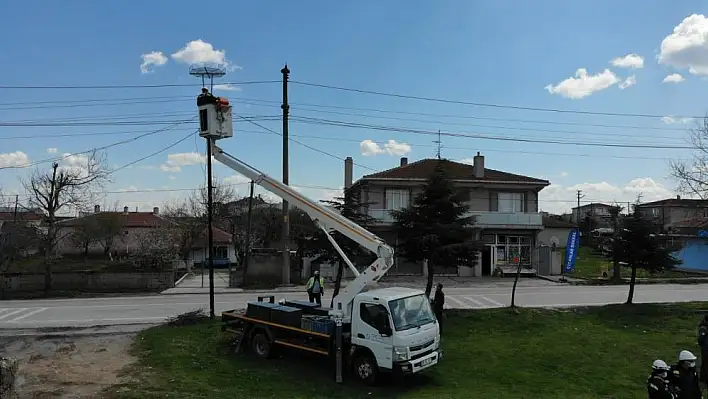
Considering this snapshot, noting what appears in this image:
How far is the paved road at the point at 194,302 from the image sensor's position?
69.9 feet

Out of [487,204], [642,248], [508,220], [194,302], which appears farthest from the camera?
[487,204]

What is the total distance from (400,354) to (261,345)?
174 inches

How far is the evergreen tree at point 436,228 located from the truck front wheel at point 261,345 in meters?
7.48

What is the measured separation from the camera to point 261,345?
1405 cm

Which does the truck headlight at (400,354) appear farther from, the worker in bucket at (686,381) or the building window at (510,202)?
the building window at (510,202)

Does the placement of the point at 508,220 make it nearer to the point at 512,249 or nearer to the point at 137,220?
the point at 512,249

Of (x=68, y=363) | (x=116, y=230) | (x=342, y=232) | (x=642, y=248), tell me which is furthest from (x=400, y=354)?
(x=116, y=230)

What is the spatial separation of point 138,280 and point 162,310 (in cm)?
904

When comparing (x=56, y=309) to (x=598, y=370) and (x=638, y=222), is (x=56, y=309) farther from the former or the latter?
(x=638, y=222)

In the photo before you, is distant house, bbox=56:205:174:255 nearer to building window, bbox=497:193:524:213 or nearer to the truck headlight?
building window, bbox=497:193:524:213

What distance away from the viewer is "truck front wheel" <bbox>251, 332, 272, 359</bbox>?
45.3 ft

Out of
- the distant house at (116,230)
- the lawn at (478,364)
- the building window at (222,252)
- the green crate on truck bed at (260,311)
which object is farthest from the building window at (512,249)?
the green crate on truck bed at (260,311)

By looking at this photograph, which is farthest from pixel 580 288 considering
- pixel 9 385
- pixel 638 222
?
pixel 9 385

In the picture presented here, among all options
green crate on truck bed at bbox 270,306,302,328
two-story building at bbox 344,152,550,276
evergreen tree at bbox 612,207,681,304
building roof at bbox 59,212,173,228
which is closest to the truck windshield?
green crate on truck bed at bbox 270,306,302,328
